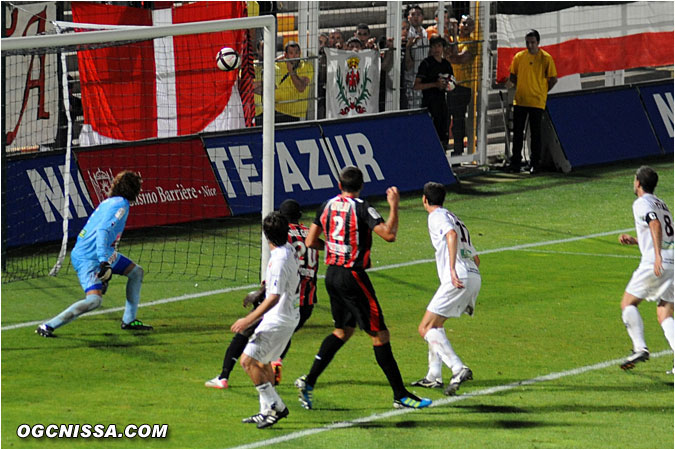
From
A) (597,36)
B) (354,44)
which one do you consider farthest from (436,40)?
(597,36)

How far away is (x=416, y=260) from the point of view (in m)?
16.1

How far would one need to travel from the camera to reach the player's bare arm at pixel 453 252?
10.1 meters

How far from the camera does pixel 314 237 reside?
10039 mm

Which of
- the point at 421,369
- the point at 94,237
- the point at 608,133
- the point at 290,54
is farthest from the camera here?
the point at 608,133

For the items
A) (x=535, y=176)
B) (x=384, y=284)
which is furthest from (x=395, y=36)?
(x=384, y=284)

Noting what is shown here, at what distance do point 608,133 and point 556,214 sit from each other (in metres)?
5.21

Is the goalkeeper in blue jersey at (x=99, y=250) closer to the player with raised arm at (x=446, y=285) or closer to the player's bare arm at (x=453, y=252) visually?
the player with raised arm at (x=446, y=285)

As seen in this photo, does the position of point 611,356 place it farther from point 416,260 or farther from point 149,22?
point 149,22

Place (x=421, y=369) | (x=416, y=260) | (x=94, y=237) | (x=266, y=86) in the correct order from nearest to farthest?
(x=421, y=369)
(x=94, y=237)
(x=266, y=86)
(x=416, y=260)

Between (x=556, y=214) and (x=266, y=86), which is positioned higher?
(x=266, y=86)

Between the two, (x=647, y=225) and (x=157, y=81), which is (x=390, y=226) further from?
(x=157, y=81)

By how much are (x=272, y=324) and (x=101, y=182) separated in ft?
29.1

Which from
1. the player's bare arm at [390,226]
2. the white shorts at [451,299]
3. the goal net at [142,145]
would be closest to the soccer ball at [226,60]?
the goal net at [142,145]

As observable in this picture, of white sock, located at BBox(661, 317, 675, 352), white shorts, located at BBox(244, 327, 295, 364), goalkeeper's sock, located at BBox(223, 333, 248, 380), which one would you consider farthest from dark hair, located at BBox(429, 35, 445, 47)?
white shorts, located at BBox(244, 327, 295, 364)
